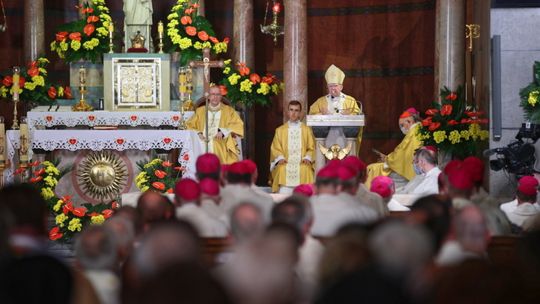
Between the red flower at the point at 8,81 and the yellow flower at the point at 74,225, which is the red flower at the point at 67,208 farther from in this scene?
the red flower at the point at 8,81

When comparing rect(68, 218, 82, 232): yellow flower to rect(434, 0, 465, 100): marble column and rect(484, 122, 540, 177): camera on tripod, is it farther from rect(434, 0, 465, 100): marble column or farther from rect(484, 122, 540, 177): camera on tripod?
rect(434, 0, 465, 100): marble column

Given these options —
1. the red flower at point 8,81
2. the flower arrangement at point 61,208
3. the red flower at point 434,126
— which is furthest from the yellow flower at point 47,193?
the red flower at point 434,126

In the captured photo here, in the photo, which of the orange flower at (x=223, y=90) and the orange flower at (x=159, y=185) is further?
the orange flower at (x=223, y=90)

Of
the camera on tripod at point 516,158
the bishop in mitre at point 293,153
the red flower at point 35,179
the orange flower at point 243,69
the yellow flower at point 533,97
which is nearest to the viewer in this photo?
the camera on tripod at point 516,158

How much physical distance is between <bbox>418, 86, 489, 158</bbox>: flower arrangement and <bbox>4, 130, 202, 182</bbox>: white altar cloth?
9.20ft

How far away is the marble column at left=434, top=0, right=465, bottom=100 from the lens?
15688 mm

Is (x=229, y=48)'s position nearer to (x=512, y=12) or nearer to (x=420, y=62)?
(x=420, y=62)

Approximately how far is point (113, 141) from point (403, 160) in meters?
3.51

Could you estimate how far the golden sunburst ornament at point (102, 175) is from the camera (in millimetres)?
14539

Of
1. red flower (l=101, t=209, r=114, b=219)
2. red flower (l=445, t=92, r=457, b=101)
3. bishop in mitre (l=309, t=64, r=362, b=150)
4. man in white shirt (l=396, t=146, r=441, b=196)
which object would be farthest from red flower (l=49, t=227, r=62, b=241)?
red flower (l=445, t=92, r=457, b=101)

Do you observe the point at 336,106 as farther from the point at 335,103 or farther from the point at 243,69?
the point at 243,69

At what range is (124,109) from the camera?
15094 mm

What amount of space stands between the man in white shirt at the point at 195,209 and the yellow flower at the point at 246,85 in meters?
7.37

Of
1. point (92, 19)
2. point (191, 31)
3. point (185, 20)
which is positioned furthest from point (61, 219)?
point (185, 20)
